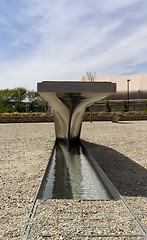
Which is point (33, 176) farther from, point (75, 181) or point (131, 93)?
point (131, 93)

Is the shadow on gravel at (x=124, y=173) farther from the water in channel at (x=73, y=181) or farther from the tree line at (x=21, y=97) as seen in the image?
the tree line at (x=21, y=97)

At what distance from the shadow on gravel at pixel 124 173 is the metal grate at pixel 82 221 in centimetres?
54

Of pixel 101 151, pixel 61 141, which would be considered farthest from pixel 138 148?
pixel 61 141

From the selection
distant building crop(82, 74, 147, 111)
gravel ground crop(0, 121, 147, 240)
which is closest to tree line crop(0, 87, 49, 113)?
distant building crop(82, 74, 147, 111)

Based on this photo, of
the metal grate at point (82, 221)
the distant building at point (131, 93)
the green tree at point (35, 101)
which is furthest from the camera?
the distant building at point (131, 93)

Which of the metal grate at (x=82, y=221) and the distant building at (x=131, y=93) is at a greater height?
the distant building at (x=131, y=93)

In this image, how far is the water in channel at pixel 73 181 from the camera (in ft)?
10.7

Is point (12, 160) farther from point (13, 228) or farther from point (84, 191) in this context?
point (13, 228)

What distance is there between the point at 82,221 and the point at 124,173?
2024 mm

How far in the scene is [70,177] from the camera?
4242mm

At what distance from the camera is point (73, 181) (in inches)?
157

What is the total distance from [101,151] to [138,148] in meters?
1.18

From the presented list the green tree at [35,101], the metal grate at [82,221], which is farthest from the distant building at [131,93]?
the metal grate at [82,221]

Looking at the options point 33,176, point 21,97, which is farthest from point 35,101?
point 33,176
